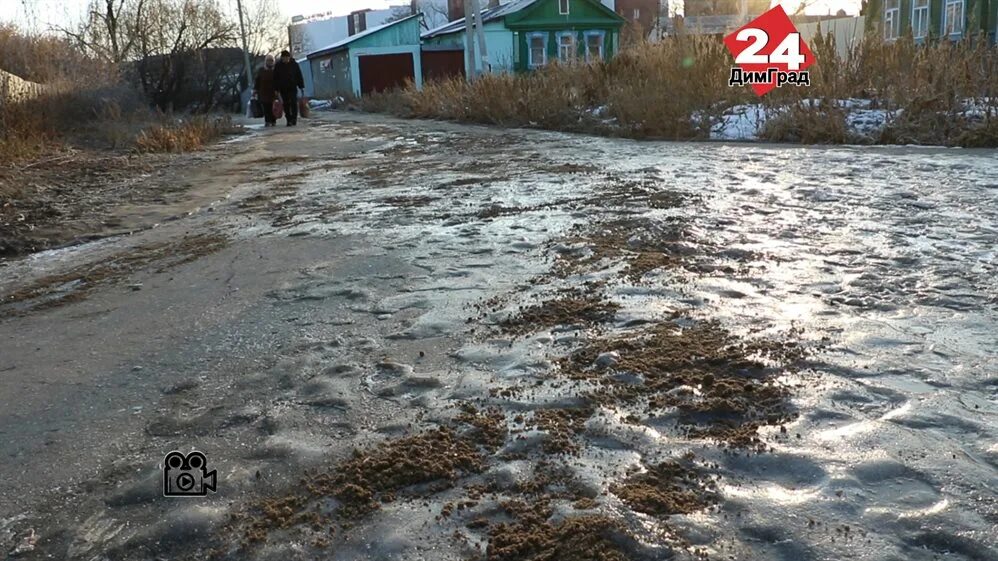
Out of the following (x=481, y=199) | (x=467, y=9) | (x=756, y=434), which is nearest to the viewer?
(x=756, y=434)

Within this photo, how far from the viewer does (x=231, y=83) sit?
2619cm

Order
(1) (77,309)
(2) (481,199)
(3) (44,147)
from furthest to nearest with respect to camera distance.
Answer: (3) (44,147)
(2) (481,199)
(1) (77,309)

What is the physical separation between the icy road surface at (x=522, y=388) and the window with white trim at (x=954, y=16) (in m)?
20.6

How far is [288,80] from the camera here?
16.7m

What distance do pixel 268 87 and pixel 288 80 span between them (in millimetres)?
565

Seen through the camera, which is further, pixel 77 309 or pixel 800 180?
pixel 800 180

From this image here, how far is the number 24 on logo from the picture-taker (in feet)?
41.1

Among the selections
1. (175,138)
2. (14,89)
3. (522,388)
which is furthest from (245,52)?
Answer: (522,388)

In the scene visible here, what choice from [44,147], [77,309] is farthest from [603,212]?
[44,147]

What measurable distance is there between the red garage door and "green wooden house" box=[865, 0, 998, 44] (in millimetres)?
21214

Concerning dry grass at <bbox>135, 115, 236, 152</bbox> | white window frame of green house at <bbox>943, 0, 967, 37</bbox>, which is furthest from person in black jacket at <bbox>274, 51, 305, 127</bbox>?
white window frame of green house at <bbox>943, 0, 967, 37</bbox>

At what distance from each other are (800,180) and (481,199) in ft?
8.63

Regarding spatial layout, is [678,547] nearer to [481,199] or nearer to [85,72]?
[481,199]

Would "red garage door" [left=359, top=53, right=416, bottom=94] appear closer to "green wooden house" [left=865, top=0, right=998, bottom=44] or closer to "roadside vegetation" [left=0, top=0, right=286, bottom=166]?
"roadside vegetation" [left=0, top=0, right=286, bottom=166]
